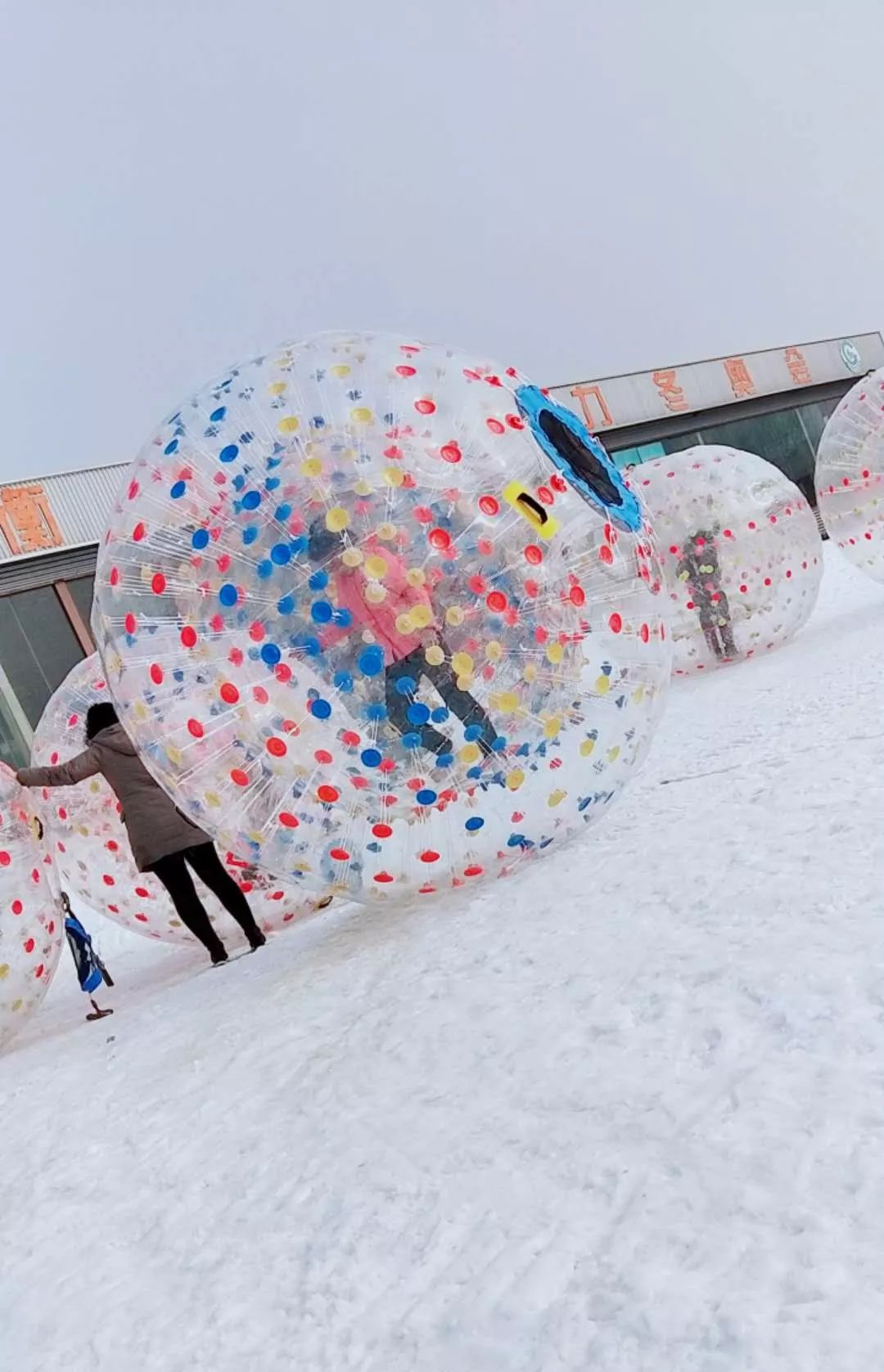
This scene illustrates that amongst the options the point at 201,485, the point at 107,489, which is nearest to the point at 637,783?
the point at 201,485

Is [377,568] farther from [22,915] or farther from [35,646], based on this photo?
[35,646]

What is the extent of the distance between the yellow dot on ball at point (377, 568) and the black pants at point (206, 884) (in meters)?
1.75

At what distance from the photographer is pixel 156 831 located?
3971mm

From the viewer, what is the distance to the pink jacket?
262 centimetres

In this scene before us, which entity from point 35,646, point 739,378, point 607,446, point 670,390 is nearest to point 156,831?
point 35,646

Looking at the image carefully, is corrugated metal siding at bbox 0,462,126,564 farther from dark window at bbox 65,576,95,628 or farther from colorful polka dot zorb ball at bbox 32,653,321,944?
colorful polka dot zorb ball at bbox 32,653,321,944

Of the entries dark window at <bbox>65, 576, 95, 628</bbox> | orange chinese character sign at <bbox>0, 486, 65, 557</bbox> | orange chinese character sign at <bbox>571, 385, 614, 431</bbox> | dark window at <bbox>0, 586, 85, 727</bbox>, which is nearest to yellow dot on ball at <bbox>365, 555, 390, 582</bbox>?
dark window at <bbox>0, 586, 85, 727</bbox>

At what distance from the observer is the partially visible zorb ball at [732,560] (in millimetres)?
6621

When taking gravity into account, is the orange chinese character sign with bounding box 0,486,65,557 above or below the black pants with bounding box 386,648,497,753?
above

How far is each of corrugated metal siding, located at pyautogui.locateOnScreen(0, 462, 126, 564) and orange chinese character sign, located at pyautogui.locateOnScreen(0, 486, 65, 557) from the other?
0.06 m

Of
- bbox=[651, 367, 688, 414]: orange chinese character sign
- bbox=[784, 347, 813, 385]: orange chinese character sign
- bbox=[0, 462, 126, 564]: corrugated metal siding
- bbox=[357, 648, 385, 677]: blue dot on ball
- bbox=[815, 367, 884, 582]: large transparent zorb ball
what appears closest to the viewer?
bbox=[357, 648, 385, 677]: blue dot on ball

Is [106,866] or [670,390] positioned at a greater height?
[670,390]

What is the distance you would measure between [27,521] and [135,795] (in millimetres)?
9246

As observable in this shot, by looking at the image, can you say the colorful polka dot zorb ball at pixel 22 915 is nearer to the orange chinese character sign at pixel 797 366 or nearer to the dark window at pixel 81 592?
the dark window at pixel 81 592
